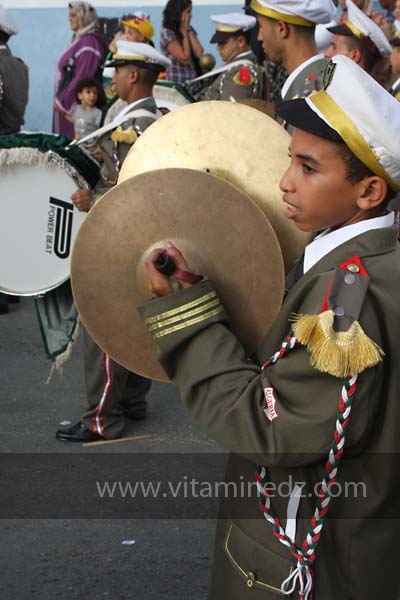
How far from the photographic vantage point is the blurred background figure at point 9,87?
282 inches

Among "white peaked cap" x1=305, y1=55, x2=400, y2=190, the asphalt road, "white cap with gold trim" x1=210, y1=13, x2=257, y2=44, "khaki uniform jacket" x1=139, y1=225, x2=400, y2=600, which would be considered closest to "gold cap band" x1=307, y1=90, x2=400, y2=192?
"white peaked cap" x1=305, y1=55, x2=400, y2=190

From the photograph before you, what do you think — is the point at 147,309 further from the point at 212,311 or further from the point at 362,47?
the point at 362,47

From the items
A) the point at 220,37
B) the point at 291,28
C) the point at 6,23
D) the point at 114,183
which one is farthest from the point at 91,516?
the point at 6,23

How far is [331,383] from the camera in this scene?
1491 millimetres

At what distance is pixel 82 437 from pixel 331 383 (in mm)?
3237

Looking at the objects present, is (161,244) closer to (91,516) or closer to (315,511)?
(315,511)

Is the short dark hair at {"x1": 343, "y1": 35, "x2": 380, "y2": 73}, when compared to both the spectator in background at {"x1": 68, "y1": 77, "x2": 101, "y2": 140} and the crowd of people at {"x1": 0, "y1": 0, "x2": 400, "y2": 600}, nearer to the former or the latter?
the crowd of people at {"x1": 0, "y1": 0, "x2": 400, "y2": 600}

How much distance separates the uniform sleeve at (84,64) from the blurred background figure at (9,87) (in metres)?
2.32

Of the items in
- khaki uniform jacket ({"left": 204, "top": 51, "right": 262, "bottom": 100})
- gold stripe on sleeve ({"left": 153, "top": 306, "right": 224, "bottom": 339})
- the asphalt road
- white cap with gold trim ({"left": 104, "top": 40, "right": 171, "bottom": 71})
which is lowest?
the asphalt road

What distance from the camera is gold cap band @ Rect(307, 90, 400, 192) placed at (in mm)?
1570

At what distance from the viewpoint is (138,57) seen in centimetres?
475

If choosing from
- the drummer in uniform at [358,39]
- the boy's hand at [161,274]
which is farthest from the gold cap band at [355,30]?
the boy's hand at [161,274]

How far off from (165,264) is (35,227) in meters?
2.77

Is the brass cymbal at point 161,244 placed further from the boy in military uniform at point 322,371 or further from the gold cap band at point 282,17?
the gold cap band at point 282,17
